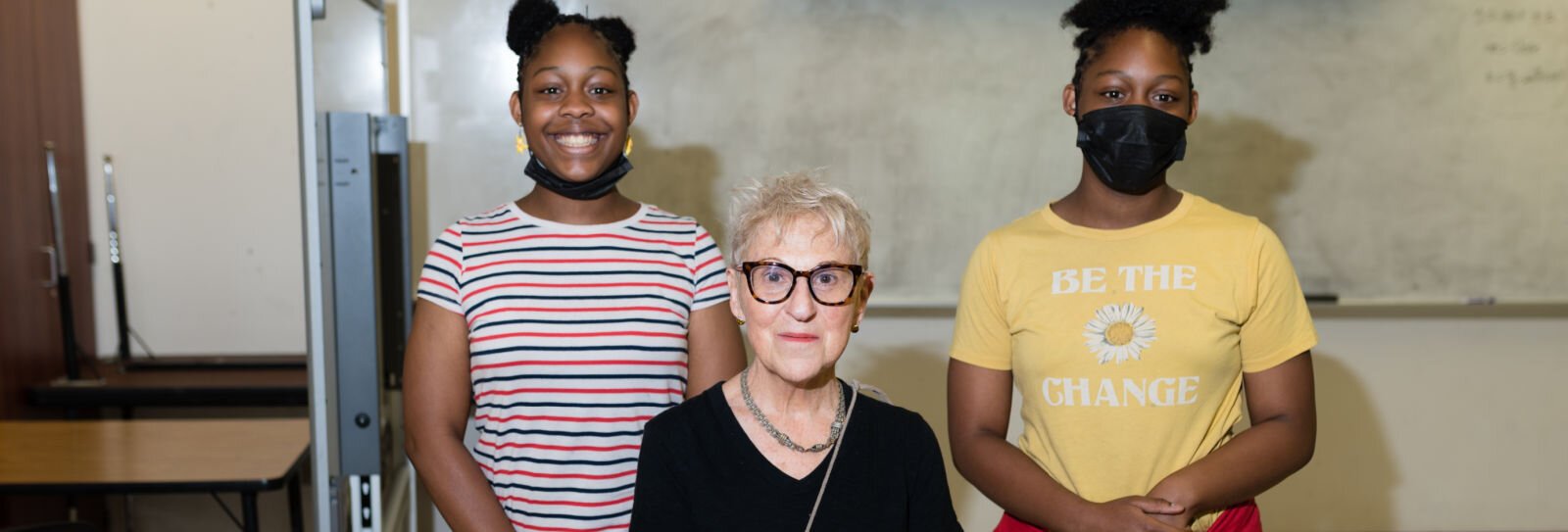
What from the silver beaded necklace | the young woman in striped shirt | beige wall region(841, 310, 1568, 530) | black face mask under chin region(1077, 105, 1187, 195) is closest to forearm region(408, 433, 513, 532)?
the young woman in striped shirt

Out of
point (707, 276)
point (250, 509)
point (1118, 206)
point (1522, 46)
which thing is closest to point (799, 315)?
Answer: point (707, 276)

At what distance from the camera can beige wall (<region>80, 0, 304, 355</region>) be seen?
4145 millimetres

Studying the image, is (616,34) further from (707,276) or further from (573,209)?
(707,276)

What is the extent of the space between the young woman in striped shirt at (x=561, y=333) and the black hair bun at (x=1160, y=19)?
2.10 ft

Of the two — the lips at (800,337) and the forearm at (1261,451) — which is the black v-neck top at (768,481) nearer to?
the lips at (800,337)

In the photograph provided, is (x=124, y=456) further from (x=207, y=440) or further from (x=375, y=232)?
(x=375, y=232)

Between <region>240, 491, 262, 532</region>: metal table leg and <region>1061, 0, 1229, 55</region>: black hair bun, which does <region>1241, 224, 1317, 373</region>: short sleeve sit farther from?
<region>240, 491, 262, 532</region>: metal table leg

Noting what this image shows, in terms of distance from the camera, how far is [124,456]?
284cm

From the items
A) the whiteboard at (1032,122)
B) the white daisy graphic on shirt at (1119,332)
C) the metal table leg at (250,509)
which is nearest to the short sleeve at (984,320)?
the white daisy graphic on shirt at (1119,332)

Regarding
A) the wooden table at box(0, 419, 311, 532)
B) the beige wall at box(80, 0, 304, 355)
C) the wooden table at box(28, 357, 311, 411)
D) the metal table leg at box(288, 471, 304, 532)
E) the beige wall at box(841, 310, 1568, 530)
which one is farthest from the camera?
the beige wall at box(80, 0, 304, 355)

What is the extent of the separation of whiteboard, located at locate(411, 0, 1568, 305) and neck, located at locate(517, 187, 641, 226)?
1.22 meters

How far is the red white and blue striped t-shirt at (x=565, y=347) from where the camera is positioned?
1.55 m

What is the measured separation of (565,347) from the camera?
155 cm

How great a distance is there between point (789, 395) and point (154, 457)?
224cm
